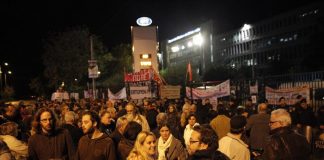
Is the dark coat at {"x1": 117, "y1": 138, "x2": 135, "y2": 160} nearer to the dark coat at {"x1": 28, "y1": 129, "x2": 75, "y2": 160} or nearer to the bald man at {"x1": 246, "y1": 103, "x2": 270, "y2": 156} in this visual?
the dark coat at {"x1": 28, "y1": 129, "x2": 75, "y2": 160}

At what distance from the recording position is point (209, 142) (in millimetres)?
4070

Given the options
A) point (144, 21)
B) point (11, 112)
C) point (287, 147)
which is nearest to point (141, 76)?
point (11, 112)

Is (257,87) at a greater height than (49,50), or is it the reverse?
(49,50)

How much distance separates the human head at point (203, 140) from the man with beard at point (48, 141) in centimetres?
226

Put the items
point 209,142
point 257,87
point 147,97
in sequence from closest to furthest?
1. point 209,142
2. point 257,87
3. point 147,97

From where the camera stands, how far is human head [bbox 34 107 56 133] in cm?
575

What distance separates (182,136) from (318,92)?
22.5 feet

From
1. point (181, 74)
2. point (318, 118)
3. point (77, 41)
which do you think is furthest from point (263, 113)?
point (181, 74)

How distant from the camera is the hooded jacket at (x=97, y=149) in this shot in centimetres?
529

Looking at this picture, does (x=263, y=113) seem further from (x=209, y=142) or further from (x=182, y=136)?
(x=209, y=142)

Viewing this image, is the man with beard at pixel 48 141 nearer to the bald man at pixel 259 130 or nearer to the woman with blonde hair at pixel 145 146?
the woman with blonde hair at pixel 145 146

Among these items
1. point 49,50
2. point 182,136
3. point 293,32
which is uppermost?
point 293,32

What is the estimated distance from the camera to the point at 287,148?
4.84 m

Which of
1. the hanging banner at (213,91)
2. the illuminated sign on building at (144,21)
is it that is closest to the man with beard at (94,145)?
the hanging banner at (213,91)
